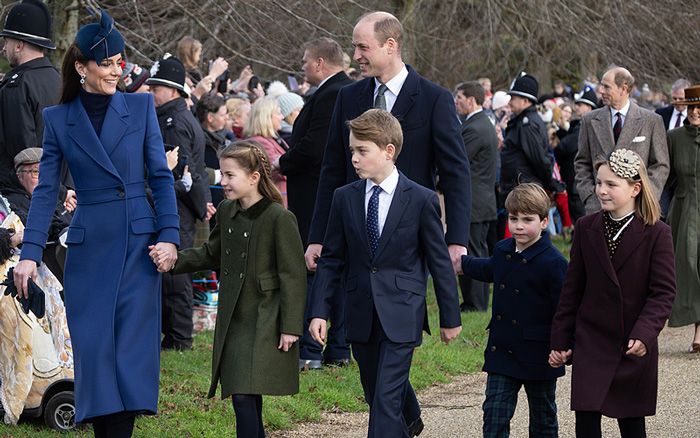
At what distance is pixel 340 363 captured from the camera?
8.91 m

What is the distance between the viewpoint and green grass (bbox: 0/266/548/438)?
6.97m

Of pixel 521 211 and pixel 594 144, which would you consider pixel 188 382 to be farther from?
pixel 594 144

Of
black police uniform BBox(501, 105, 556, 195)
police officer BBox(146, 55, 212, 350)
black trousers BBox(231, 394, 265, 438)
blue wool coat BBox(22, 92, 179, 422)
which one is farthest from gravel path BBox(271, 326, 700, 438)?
black police uniform BBox(501, 105, 556, 195)

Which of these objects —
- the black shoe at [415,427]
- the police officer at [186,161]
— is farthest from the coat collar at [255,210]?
the police officer at [186,161]

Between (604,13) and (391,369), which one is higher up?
(604,13)

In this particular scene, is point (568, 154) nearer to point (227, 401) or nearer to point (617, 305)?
point (227, 401)

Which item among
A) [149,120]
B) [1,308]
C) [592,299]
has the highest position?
[149,120]

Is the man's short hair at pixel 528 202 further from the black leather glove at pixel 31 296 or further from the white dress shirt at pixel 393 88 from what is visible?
the black leather glove at pixel 31 296

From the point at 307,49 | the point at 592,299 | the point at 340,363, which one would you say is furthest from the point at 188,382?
the point at 592,299

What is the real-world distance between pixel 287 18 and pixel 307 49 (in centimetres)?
250

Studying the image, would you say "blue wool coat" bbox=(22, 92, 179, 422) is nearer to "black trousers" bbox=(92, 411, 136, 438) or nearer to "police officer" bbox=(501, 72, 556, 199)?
"black trousers" bbox=(92, 411, 136, 438)

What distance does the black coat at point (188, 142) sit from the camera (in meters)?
9.20

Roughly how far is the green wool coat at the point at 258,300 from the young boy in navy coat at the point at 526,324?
3.28 feet

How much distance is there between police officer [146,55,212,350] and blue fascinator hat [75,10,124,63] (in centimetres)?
331
